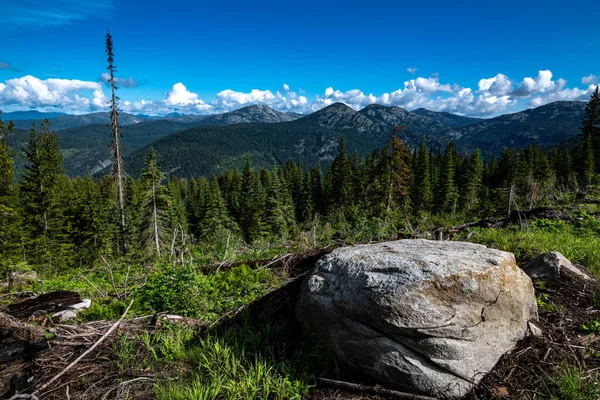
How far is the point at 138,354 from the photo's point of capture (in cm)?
397

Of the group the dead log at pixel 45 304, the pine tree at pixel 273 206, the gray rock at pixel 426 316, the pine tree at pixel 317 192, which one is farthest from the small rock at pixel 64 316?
the pine tree at pixel 317 192

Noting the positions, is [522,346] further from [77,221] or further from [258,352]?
[77,221]

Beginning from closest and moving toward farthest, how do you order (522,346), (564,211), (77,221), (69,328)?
1. (522,346)
2. (69,328)
3. (564,211)
4. (77,221)

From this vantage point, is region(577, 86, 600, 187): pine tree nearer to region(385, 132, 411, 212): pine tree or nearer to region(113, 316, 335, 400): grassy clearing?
region(385, 132, 411, 212): pine tree

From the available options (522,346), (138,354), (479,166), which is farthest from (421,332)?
(479,166)

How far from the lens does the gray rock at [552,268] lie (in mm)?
5184

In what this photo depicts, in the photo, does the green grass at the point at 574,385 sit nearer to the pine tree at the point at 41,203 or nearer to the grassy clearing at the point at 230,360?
the grassy clearing at the point at 230,360

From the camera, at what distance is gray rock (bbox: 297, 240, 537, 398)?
10.6 ft

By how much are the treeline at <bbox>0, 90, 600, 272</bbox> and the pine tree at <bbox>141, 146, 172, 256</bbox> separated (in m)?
0.09

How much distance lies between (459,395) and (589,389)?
1.10 meters

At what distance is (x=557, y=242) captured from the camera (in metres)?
7.17

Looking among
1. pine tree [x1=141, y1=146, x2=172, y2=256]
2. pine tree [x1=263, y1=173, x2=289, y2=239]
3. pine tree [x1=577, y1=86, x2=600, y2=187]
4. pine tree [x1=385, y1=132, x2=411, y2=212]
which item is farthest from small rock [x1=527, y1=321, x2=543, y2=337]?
pine tree [x1=577, y1=86, x2=600, y2=187]

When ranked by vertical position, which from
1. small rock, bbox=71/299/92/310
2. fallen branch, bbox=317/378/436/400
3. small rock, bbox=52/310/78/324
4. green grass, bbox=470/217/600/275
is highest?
green grass, bbox=470/217/600/275

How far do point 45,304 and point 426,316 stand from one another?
6.48 m
